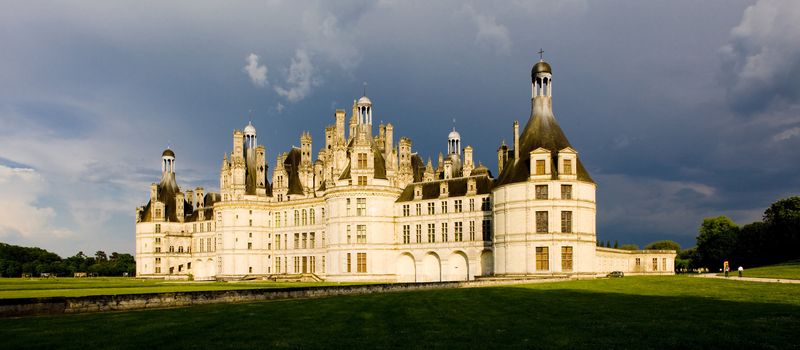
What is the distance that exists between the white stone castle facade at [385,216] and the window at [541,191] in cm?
11

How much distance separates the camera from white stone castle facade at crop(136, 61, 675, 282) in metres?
59.9

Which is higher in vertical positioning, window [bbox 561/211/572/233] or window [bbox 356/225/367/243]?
window [bbox 561/211/572/233]

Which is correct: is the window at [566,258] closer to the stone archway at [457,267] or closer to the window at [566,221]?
the window at [566,221]

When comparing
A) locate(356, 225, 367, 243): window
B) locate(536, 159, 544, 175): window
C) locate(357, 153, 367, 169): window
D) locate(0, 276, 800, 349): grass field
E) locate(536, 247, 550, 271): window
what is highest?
locate(357, 153, 367, 169): window

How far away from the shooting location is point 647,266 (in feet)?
245

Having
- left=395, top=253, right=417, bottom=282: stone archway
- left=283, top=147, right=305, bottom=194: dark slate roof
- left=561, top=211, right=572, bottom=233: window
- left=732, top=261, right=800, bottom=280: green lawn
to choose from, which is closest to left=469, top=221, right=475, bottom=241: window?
left=395, top=253, right=417, bottom=282: stone archway

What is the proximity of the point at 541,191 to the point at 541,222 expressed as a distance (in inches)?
105

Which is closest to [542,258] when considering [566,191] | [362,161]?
[566,191]

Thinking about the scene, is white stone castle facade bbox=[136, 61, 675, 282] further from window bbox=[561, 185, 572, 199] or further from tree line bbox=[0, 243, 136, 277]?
tree line bbox=[0, 243, 136, 277]

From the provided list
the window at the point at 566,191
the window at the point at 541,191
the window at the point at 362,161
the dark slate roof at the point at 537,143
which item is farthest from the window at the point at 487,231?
the window at the point at 362,161

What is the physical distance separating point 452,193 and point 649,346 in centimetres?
5592

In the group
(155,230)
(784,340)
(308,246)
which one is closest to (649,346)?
(784,340)

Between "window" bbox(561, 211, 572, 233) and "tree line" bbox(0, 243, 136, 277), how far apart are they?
8930cm

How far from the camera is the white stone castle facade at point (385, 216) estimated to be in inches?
2359
